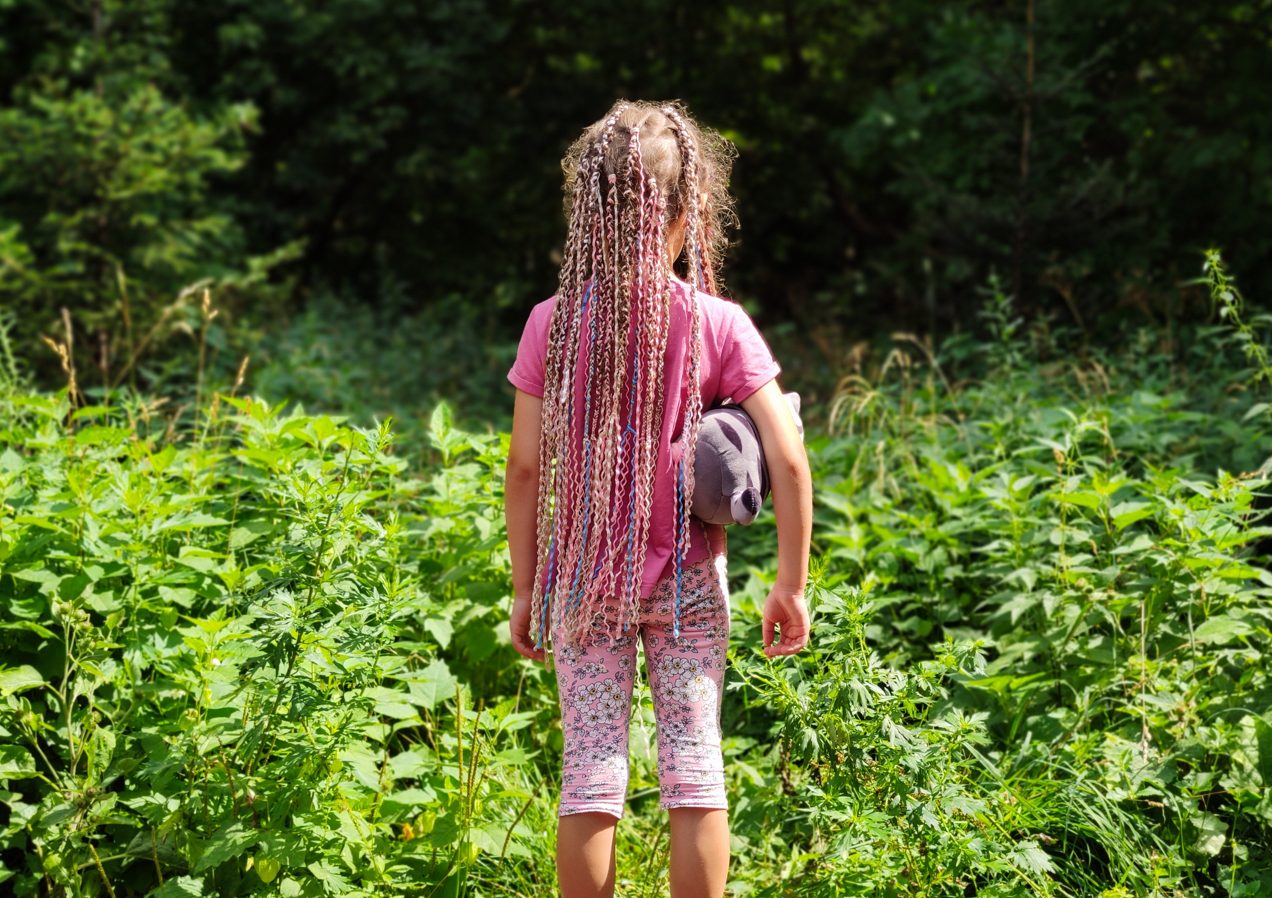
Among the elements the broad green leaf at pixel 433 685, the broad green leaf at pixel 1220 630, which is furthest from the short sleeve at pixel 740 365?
the broad green leaf at pixel 1220 630

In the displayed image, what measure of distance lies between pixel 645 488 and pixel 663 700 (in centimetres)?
41

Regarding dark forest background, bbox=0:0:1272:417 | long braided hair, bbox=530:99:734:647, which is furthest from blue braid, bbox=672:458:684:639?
dark forest background, bbox=0:0:1272:417

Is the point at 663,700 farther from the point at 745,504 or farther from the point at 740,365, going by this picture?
the point at 740,365

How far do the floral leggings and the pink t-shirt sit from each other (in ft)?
0.16

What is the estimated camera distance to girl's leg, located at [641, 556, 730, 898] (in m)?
2.37

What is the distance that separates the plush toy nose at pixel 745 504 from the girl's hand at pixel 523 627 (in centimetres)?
51

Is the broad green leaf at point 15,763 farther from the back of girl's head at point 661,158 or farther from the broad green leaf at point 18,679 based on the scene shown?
the back of girl's head at point 661,158

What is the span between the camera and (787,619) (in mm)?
2475

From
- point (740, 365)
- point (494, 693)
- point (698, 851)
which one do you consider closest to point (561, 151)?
point (494, 693)

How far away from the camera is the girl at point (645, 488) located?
239 centimetres

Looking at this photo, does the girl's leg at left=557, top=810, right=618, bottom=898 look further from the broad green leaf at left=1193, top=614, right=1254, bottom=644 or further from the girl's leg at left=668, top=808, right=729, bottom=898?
the broad green leaf at left=1193, top=614, right=1254, bottom=644

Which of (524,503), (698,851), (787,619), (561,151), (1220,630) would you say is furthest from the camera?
(561,151)

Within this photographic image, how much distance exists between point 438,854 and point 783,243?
11158mm

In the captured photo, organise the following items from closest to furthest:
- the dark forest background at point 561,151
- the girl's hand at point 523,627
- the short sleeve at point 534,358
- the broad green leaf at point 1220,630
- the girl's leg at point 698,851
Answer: the girl's leg at point 698,851, the short sleeve at point 534,358, the girl's hand at point 523,627, the broad green leaf at point 1220,630, the dark forest background at point 561,151
